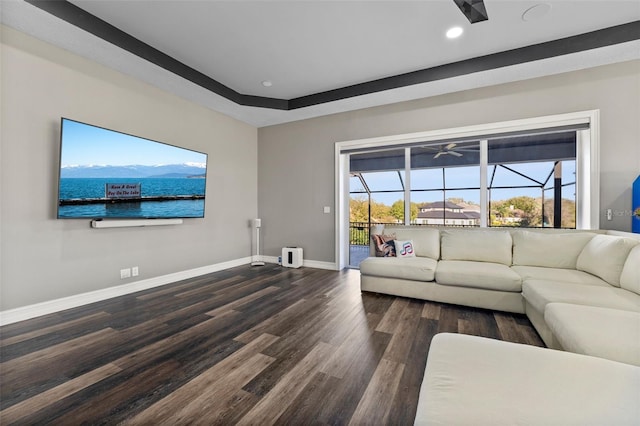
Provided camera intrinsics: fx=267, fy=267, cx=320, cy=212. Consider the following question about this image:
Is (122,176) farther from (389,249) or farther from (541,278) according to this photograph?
(541,278)

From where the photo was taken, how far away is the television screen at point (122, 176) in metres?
2.79

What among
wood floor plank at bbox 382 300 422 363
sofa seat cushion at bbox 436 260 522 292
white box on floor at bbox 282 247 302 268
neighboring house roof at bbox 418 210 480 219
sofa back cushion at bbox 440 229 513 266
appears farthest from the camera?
white box on floor at bbox 282 247 302 268

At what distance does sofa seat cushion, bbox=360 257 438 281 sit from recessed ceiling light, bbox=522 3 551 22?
2708 mm

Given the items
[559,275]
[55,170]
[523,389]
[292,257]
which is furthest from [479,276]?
[55,170]

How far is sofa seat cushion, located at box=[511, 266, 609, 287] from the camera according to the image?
95.1 inches

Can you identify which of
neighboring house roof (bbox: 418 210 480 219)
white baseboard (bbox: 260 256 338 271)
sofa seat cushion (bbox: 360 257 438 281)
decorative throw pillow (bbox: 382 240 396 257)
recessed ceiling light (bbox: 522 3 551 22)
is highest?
recessed ceiling light (bbox: 522 3 551 22)

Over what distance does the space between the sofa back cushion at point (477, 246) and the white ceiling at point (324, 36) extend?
2039mm

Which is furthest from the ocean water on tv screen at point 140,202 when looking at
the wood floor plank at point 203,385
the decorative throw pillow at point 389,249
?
the decorative throw pillow at point 389,249

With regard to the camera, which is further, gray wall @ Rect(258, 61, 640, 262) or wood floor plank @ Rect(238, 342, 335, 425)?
gray wall @ Rect(258, 61, 640, 262)

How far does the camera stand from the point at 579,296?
202 cm

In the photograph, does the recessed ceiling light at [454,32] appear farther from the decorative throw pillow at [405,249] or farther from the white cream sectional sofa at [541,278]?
the decorative throw pillow at [405,249]

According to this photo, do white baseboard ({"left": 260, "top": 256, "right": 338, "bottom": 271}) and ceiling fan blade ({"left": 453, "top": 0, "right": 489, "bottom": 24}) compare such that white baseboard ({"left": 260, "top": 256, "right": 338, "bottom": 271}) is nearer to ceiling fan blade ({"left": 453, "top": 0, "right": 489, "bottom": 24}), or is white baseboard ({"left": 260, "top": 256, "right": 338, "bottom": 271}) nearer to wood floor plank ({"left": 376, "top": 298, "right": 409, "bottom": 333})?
wood floor plank ({"left": 376, "top": 298, "right": 409, "bottom": 333})

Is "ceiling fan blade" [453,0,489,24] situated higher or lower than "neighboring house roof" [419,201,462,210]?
higher

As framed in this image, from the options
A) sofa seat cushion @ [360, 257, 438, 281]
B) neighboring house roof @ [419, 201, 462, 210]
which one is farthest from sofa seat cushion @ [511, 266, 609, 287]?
neighboring house roof @ [419, 201, 462, 210]
